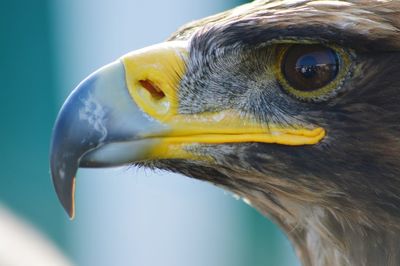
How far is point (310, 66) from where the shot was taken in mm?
2312

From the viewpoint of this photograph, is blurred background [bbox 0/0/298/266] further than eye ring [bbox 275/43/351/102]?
Yes

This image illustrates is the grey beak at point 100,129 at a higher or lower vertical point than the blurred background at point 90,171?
lower

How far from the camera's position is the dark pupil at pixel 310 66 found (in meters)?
2.29

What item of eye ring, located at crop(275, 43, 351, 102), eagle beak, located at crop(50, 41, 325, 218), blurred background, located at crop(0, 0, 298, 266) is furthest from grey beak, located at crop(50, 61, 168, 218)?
blurred background, located at crop(0, 0, 298, 266)

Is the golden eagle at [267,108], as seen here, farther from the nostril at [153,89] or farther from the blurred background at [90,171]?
the blurred background at [90,171]

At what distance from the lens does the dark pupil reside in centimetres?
229

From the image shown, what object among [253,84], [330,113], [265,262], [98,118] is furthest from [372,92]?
[265,262]

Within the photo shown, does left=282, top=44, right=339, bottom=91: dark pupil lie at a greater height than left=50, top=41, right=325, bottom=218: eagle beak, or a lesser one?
greater

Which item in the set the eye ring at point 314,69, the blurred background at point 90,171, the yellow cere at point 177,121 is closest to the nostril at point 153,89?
the yellow cere at point 177,121

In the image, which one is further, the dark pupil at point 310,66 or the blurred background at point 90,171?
the blurred background at point 90,171

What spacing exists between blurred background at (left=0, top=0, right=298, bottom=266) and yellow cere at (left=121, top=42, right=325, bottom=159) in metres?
3.25

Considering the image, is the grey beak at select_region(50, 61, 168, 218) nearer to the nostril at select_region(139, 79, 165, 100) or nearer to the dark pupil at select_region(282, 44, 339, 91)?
the nostril at select_region(139, 79, 165, 100)

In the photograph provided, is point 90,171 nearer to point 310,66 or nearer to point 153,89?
point 153,89

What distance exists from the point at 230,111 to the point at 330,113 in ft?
0.82
